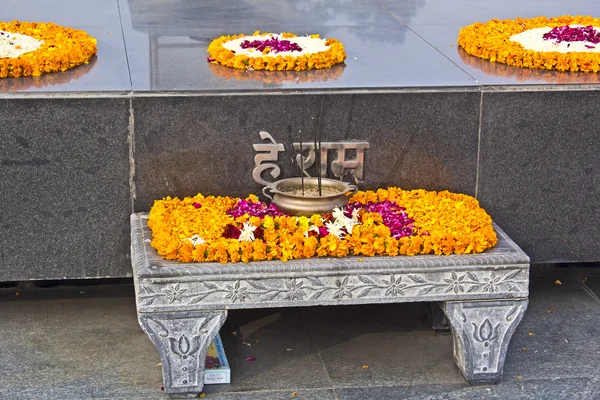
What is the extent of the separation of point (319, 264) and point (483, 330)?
904 mm

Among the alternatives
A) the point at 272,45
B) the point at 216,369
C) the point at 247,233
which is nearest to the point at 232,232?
the point at 247,233

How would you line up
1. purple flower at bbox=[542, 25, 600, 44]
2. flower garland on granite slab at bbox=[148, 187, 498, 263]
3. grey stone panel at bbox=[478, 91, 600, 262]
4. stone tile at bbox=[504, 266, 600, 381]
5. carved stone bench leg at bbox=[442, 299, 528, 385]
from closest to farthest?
flower garland on granite slab at bbox=[148, 187, 498, 263], carved stone bench leg at bbox=[442, 299, 528, 385], stone tile at bbox=[504, 266, 600, 381], grey stone panel at bbox=[478, 91, 600, 262], purple flower at bbox=[542, 25, 600, 44]

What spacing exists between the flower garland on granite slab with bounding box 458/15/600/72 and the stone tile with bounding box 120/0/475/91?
33cm

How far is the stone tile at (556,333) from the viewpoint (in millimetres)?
5477

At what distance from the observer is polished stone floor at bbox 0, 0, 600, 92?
604 cm

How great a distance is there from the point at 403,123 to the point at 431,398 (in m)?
1.64

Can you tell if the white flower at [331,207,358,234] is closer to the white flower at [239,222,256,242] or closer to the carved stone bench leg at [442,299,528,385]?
the white flower at [239,222,256,242]

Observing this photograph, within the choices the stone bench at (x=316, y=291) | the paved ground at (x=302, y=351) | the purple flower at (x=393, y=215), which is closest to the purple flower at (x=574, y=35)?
the paved ground at (x=302, y=351)

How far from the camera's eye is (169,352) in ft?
16.4

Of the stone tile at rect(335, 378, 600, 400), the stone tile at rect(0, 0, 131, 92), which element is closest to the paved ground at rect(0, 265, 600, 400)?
the stone tile at rect(335, 378, 600, 400)

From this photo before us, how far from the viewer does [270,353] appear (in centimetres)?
563

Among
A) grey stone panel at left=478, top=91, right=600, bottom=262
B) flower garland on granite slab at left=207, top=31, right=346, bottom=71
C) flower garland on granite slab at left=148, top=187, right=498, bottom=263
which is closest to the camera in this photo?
flower garland on granite slab at left=148, top=187, right=498, bottom=263

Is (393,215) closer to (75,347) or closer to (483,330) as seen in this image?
(483,330)

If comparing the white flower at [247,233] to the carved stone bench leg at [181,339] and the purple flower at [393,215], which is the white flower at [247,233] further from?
the purple flower at [393,215]
